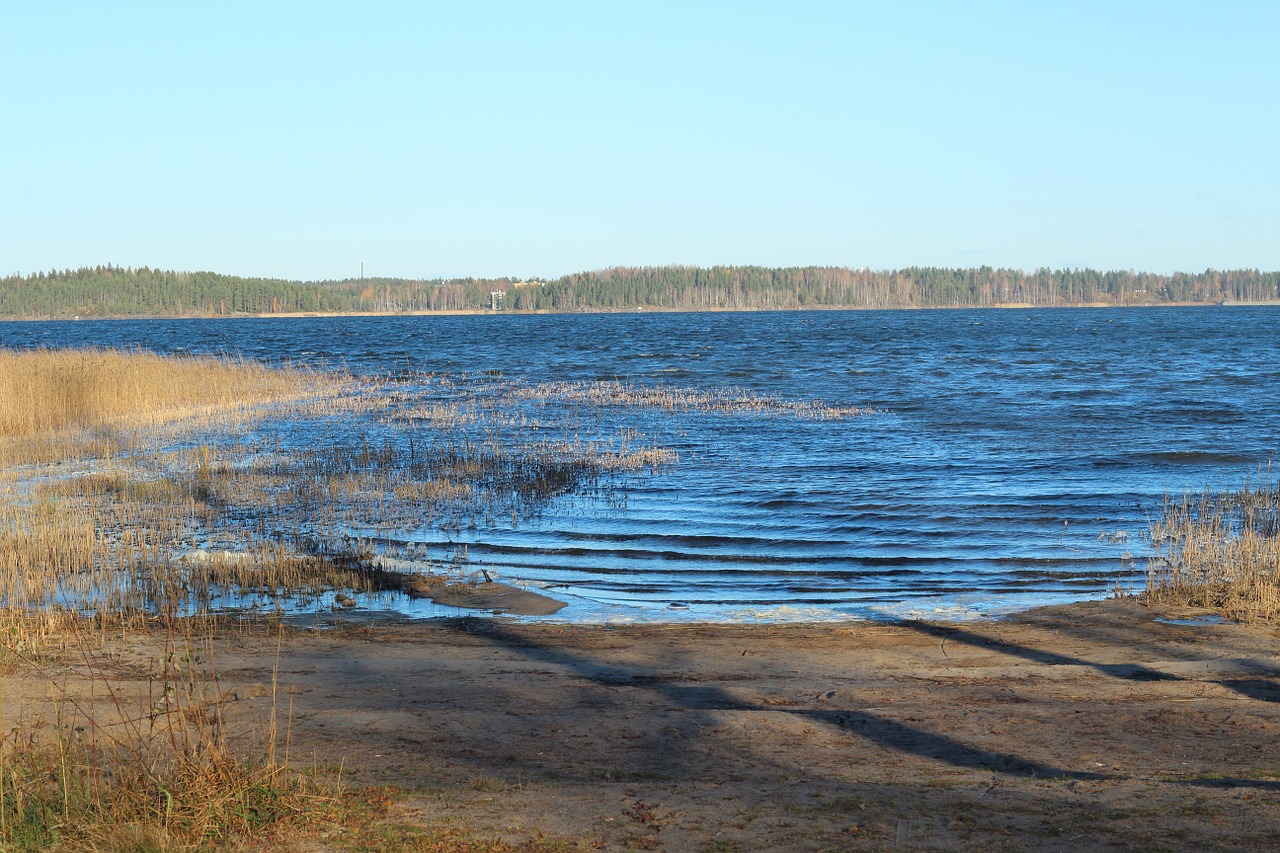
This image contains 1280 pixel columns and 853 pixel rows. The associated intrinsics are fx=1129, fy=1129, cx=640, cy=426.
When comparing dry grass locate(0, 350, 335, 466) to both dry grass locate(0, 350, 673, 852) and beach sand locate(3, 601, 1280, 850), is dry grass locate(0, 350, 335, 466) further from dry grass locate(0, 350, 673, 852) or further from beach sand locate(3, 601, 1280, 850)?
beach sand locate(3, 601, 1280, 850)

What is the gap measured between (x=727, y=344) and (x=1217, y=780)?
76798mm

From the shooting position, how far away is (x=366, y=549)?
13.7 m

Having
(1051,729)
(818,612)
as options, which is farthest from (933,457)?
(1051,729)

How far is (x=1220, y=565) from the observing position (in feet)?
39.7

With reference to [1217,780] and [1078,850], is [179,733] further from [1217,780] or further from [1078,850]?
[1217,780]

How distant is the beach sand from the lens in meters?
5.55

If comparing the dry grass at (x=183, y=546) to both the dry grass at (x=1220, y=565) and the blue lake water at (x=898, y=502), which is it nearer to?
the blue lake water at (x=898, y=502)

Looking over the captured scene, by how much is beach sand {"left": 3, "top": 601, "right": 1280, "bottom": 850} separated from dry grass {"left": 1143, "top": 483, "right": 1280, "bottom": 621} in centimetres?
60

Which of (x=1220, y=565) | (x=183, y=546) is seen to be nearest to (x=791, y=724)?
(x=1220, y=565)

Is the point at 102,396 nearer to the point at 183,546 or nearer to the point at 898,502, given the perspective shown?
the point at 183,546

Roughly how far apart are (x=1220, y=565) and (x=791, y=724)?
7092mm

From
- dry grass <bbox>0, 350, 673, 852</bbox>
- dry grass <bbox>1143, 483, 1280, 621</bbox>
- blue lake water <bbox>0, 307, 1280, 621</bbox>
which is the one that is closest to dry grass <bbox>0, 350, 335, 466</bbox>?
dry grass <bbox>0, 350, 673, 852</bbox>

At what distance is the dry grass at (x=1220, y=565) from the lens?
10.7m

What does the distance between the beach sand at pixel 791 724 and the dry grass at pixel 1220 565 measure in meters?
0.60
